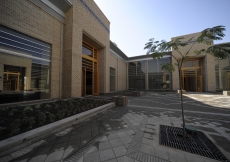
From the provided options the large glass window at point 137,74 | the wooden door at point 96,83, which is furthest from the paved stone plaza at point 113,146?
the large glass window at point 137,74

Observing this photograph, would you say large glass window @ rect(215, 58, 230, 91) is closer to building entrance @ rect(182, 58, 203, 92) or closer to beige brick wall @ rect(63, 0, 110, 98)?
building entrance @ rect(182, 58, 203, 92)

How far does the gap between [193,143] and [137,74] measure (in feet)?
71.8

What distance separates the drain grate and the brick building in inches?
289

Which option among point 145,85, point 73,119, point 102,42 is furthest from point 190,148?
point 145,85

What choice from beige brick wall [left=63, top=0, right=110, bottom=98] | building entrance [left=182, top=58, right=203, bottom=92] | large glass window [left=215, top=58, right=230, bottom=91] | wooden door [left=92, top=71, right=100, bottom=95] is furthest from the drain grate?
large glass window [left=215, top=58, right=230, bottom=91]

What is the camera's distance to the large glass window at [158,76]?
828 inches

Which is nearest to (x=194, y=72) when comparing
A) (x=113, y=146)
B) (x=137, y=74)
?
(x=137, y=74)

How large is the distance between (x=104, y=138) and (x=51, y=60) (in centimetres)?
774

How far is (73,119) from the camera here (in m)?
3.81

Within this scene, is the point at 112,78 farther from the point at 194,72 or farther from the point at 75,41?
the point at 194,72

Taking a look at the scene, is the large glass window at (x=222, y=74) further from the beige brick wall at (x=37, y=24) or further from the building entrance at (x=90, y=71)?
the beige brick wall at (x=37, y=24)

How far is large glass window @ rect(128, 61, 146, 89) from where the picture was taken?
2346 cm

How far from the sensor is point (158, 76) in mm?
21828

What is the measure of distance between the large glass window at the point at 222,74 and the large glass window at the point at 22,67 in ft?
91.2
